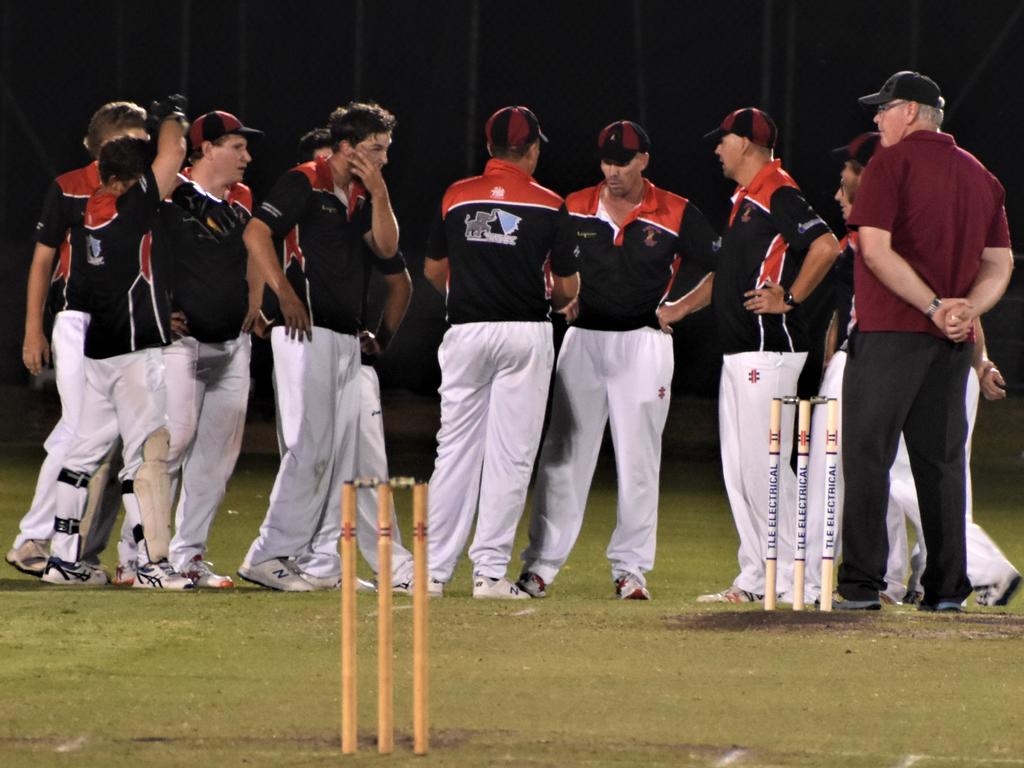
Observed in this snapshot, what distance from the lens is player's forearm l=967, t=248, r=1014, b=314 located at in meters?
6.95

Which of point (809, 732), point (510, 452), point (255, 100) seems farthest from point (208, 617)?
point (255, 100)

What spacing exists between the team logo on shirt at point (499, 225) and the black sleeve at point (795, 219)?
1.09 meters

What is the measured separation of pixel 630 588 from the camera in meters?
8.11

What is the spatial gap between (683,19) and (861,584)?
40.0ft

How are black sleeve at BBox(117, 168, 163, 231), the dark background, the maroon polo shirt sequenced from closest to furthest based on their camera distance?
the maroon polo shirt, black sleeve at BBox(117, 168, 163, 231), the dark background

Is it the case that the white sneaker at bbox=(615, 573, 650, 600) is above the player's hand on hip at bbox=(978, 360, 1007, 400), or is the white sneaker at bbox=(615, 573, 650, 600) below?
below

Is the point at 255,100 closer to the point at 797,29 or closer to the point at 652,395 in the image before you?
the point at 797,29

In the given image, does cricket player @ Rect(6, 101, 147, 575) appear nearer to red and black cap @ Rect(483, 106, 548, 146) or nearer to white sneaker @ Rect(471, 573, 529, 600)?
red and black cap @ Rect(483, 106, 548, 146)

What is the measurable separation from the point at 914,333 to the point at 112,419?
3473 millimetres

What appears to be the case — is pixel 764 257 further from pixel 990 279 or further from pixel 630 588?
pixel 630 588

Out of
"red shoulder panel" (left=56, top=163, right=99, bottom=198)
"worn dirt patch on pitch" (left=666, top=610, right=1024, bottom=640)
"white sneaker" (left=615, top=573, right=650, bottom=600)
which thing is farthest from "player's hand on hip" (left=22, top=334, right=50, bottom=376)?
"worn dirt patch on pitch" (left=666, top=610, right=1024, bottom=640)

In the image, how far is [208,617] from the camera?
23.1 ft

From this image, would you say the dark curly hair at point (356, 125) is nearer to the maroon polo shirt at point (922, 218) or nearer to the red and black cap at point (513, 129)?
the red and black cap at point (513, 129)

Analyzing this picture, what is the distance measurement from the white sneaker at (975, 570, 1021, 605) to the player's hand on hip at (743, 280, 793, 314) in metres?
1.43
